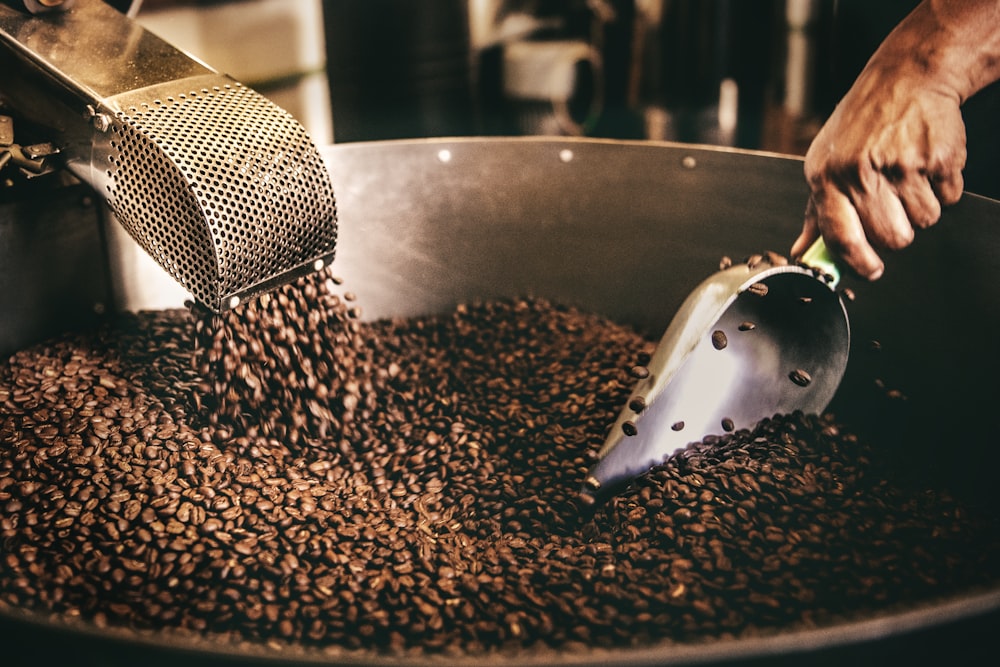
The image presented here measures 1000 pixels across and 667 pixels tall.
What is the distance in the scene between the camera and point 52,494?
1130 mm

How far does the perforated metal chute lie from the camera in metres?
1.17

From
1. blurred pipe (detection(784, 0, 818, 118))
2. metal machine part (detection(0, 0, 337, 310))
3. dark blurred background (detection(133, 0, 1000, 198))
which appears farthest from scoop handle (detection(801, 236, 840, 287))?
blurred pipe (detection(784, 0, 818, 118))

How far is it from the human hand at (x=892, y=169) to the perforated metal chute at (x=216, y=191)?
77 centimetres

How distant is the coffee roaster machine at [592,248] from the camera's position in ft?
4.32

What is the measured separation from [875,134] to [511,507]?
2.49 feet

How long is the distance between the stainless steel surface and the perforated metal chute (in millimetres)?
324

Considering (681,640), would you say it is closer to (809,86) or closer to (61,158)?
(61,158)

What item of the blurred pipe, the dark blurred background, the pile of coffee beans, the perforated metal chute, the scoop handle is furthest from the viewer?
the blurred pipe

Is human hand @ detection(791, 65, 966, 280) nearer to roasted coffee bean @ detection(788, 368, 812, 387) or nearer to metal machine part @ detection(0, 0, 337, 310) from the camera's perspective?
roasted coffee bean @ detection(788, 368, 812, 387)

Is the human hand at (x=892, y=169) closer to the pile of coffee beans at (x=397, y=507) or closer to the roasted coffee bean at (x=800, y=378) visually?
the roasted coffee bean at (x=800, y=378)

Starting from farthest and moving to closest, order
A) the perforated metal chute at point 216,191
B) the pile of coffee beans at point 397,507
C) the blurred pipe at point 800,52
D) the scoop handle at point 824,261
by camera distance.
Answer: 1. the blurred pipe at point 800,52
2. the scoop handle at point 824,261
3. the perforated metal chute at point 216,191
4. the pile of coffee beans at point 397,507

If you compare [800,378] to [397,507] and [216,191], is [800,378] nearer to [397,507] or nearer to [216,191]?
[397,507]

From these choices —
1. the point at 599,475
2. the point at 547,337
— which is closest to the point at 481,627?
the point at 599,475

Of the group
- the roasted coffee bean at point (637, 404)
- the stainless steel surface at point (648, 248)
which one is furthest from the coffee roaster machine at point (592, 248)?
the roasted coffee bean at point (637, 404)
